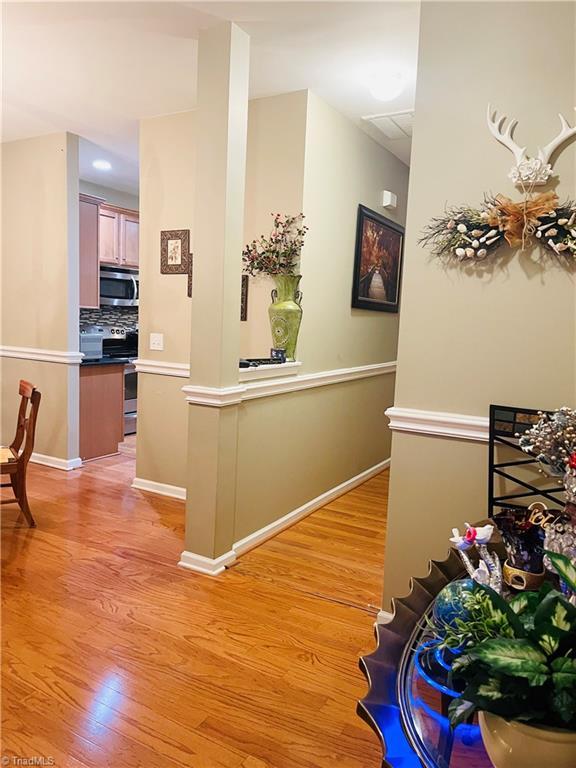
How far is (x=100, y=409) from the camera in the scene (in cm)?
500

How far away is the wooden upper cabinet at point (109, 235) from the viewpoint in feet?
19.3

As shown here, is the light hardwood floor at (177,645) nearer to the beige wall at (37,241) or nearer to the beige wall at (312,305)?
the beige wall at (312,305)

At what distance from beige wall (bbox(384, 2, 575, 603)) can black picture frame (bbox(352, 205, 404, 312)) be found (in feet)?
6.43

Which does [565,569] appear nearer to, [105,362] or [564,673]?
[564,673]

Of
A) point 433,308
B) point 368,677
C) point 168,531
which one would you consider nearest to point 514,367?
point 433,308

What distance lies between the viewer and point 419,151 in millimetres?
2205

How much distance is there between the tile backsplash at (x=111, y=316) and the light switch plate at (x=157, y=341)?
8.36 ft

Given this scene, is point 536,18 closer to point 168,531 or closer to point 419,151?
point 419,151

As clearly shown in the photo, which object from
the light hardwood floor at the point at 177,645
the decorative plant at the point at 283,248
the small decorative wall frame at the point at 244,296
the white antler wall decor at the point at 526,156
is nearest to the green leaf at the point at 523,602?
the light hardwood floor at the point at 177,645

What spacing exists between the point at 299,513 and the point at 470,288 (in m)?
2.13

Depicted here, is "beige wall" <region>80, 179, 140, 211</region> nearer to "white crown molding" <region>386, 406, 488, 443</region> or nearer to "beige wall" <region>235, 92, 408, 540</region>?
"beige wall" <region>235, 92, 408, 540</region>

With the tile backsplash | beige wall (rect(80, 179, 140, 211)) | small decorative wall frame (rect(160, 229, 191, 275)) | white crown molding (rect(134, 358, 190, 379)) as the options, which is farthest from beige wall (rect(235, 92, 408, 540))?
the tile backsplash

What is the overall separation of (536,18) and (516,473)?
5.58ft

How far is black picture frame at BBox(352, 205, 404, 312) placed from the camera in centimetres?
421
